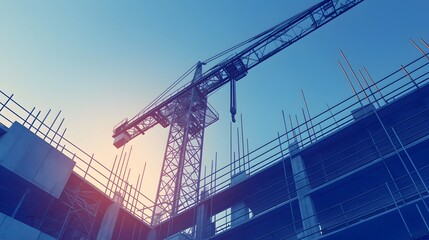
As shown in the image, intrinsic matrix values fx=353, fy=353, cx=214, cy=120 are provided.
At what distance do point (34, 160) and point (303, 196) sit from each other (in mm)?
10948

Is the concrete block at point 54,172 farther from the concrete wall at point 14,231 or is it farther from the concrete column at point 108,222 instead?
the concrete column at point 108,222

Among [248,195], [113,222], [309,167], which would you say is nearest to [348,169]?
[309,167]

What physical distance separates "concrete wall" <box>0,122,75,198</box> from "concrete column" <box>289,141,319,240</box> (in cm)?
985

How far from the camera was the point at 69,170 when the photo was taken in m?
15.6

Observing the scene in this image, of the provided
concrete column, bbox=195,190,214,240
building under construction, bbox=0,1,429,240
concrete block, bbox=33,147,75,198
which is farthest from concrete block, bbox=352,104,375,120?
concrete block, bbox=33,147,75,198

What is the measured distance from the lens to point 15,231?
42.2 ft

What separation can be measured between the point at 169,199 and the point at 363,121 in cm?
1402

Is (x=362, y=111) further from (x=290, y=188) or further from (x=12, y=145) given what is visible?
(x=12, y=145)

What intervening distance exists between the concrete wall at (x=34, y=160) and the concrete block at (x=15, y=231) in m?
1.72

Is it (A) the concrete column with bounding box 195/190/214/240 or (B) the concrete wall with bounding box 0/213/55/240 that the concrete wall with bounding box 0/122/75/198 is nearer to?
(B) the concrete wall with bounding box 0/213/55/240

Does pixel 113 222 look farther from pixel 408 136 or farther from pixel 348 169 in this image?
pixel 408 136

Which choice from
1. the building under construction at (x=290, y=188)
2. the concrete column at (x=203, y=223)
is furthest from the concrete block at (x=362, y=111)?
the concrete column at (x=203, y=223)

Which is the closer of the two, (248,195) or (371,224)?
(371,224)

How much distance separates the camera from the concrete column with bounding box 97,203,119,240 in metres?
16.6
